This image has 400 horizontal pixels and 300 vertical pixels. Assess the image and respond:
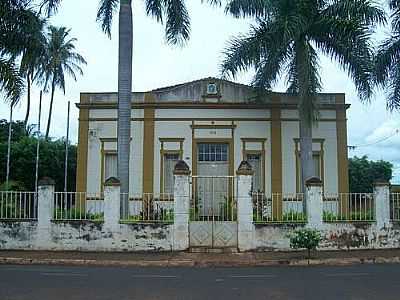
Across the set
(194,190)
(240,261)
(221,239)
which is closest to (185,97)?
(194,190)

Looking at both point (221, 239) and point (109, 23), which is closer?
point (221, 239)

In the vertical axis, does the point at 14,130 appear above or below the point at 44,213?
above

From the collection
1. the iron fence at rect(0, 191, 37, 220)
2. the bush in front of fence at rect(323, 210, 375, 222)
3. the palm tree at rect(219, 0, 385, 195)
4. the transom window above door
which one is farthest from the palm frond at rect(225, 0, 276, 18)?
the iron fence at rect(0, 191, 37, 220)

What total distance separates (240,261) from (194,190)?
10.9ft

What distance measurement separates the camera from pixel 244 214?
15555 millimetres

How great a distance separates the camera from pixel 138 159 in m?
23.3

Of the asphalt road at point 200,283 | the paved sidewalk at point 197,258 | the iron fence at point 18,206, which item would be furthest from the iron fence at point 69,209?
the asphalt road at point 200,283

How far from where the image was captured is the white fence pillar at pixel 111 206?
615 inches

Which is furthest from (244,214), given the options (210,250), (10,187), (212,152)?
(10,187)

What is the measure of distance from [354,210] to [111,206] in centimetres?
734

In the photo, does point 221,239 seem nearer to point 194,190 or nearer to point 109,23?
point 194,190

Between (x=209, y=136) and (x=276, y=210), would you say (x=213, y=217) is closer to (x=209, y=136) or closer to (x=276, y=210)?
(x=276, y=210)

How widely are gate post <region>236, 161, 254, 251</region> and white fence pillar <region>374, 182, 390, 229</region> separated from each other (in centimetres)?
380

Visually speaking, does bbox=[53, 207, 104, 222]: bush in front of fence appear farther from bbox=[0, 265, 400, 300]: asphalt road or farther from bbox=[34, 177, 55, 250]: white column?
bbox=[0, 265, 400, 300]: asphalt road
